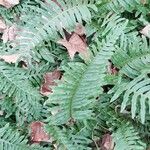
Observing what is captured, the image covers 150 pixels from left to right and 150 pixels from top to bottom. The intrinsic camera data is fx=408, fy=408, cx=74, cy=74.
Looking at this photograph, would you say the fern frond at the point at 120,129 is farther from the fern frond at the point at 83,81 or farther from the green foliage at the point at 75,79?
the fern frond at the point at 83,81

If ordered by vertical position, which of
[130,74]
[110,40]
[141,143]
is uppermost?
[110,40]

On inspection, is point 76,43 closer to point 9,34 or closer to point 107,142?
point 9,34

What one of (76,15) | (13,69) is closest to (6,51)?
(13,69)

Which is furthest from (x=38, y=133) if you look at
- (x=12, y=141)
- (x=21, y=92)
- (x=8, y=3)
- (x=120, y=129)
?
(x=8, y=3)

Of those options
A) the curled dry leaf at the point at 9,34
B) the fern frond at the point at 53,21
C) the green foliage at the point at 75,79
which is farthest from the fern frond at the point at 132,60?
the curled dry leaf at the point at 9,34

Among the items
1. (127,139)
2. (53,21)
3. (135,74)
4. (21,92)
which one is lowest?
(127,139)

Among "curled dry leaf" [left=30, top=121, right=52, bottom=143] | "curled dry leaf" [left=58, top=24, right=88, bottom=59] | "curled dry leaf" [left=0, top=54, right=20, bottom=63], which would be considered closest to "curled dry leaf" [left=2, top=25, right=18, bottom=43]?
"curled dry leaf" [left=0, top=54, right=20, bottom=63]

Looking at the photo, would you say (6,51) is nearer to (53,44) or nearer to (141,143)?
(53,44)
